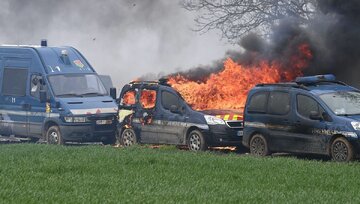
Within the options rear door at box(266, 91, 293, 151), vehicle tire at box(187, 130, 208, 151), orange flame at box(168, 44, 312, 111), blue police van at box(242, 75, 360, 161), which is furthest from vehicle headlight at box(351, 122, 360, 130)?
orange flame at box(168, 44, 312, 111)

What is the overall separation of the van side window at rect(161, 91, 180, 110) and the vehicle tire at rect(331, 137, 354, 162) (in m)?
4.97

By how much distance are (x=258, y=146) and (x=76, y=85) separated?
6449 mm

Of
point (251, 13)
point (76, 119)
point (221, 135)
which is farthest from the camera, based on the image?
point (251, 13)

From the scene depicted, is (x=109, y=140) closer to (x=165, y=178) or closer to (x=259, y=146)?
(x=259, y=146)

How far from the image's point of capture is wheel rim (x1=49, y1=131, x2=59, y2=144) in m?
24.4

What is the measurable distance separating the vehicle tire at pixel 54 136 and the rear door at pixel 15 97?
760 mm

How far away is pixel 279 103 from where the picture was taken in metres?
20.0

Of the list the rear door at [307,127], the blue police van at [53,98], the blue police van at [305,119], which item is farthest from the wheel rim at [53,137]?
the rear door at [307,127]

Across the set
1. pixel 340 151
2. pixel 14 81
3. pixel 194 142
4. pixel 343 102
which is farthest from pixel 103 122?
pixel 340 151

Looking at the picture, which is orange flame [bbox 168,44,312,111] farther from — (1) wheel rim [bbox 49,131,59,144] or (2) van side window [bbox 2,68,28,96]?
(2) van side window [bbox 2,68,28,96]

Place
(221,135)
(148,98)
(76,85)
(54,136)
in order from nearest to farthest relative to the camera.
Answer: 1. (221,135)
2. (148,98)
3. (54,136)
4. (76,85)

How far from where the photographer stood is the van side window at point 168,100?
2236cm

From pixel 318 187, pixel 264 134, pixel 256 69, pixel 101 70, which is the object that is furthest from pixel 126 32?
pixel 318 187

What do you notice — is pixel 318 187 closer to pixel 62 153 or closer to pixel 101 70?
pixel 62 153
